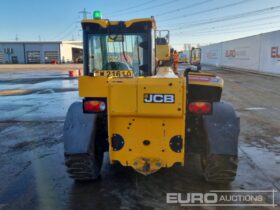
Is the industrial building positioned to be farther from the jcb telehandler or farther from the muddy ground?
the jcb telehandler

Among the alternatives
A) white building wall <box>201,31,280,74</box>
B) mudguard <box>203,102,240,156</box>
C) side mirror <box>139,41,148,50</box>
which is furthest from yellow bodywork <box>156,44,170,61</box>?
white building wall <box>201,31,280,74</box>

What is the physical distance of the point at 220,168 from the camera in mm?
4070

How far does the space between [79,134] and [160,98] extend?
125 centimetres

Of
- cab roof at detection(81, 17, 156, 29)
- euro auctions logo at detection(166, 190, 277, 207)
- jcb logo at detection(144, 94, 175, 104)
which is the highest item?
cab roof at detection(81, 17, 156, 29)

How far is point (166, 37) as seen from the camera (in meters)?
10.9

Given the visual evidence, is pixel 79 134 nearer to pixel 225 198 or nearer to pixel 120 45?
pixel 225 198

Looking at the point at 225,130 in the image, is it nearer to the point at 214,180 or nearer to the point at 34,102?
the point at 214,180

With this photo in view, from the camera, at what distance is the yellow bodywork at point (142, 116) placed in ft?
11.9

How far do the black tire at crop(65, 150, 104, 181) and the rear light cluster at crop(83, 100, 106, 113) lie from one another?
2.03 feet

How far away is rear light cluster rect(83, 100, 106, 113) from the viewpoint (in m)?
3.94

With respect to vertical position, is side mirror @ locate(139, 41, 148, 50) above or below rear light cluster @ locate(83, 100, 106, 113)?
above

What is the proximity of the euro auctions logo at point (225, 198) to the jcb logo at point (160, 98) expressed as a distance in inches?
51.3

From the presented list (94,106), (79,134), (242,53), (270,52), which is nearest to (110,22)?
(94,106)

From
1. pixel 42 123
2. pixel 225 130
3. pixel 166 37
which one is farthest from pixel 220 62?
pixel 225 130
